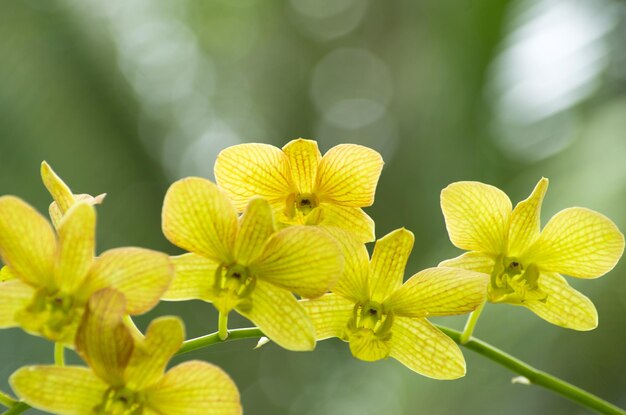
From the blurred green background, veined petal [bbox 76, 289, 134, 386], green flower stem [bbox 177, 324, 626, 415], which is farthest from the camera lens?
the blurred green background

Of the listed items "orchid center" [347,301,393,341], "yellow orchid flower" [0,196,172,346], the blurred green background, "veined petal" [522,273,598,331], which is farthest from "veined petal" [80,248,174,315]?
the blurred green background

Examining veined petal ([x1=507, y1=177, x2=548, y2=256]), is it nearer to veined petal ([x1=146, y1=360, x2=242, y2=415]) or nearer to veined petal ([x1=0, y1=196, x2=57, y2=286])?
veined petal ([x1=146, y1=360, x2=242, y2=415])

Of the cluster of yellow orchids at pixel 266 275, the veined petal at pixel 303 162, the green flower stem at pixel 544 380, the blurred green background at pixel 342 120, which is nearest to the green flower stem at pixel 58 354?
the cluster of yellow orchids at pixel 266 275

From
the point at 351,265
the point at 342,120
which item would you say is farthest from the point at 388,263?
the point at 342,120

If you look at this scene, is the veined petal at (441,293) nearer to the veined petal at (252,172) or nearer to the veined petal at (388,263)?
the veined petal at (388,263)

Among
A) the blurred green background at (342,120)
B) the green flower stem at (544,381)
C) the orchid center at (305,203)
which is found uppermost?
the orchid center at (305,203)

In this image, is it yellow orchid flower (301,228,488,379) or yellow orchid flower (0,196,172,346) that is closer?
yellow orchid flower (0,196,172,346)

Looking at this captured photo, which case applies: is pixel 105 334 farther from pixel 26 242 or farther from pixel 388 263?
pixel 388 263
